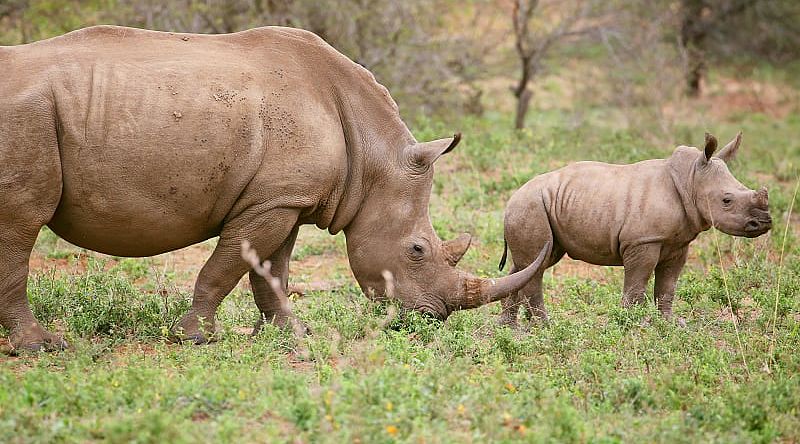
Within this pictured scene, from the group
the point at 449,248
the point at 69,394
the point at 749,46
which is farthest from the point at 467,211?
the point at 749,46

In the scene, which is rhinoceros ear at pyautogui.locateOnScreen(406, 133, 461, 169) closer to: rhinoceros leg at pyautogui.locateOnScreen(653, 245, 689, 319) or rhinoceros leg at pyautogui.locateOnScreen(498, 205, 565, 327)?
rhinoceros leg at pyautogui.locateOnScreen(498, 205, 565, 327)

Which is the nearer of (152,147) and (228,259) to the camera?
(152,147)

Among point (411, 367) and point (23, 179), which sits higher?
point (23, 179)

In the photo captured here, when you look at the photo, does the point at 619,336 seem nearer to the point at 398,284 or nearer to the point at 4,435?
the point at 398,284

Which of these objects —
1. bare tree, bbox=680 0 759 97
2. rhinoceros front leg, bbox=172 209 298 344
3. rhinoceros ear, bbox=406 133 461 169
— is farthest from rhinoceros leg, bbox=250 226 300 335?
bare tree, bbox=680 0 759 97

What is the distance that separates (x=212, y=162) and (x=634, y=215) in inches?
110

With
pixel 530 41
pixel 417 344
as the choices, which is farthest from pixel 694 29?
pixel 417 344

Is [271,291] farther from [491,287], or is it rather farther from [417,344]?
[491,287]

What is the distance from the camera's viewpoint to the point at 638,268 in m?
→ 7.41

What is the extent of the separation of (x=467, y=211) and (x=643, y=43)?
6587 mm

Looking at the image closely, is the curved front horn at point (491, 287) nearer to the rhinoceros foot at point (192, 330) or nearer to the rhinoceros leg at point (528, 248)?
the rhinoceros leg at point (528, 248)

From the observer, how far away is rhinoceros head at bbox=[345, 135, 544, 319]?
700 centimetres

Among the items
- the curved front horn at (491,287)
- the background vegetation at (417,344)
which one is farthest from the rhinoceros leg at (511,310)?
the curved front horn at (491,287)

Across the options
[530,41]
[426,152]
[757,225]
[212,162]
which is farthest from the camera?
[530,41]
